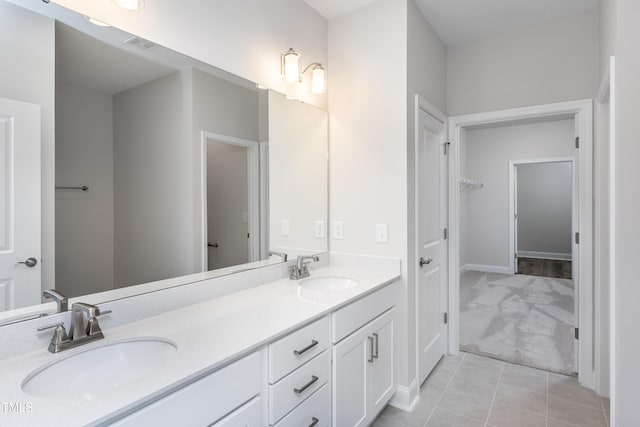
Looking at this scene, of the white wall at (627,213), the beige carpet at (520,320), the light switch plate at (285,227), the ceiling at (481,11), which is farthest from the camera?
the beige carpet at (520,320)

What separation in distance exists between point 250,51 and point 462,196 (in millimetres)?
5121

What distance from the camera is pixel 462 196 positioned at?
6.05 metres

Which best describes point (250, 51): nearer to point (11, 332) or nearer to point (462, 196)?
point (11, 332)

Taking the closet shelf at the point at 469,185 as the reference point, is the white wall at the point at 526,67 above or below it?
above

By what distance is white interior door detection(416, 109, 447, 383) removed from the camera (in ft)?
7.77

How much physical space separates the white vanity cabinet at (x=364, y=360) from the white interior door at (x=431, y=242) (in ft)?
1.43

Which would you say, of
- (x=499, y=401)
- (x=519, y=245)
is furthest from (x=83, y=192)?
(x=519, y=245)

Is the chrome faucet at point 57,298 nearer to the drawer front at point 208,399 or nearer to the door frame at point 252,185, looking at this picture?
the drawer front at point 208,399

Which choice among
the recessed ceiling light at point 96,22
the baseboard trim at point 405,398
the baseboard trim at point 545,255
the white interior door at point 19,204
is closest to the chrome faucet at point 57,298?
the white interior door at point 19,204

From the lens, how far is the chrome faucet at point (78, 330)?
1068 millimetres

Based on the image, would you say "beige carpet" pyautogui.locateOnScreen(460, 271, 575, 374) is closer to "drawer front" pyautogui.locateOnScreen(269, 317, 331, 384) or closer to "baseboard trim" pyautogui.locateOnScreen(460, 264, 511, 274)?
"baseboard trim" pyautogui.locateOnScreen(460, 264, 511, 274)

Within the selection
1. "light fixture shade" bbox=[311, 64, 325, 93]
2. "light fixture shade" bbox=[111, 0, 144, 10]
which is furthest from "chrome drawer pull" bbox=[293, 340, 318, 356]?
"light fixture shade" bbox=[311, 64, 325, 93]

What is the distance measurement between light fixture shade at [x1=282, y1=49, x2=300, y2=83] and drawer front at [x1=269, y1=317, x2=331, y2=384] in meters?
1.43

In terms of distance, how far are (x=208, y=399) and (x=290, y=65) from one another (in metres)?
1.80
